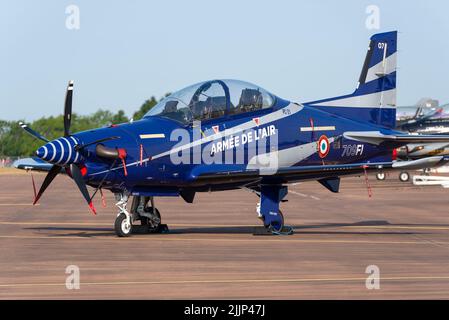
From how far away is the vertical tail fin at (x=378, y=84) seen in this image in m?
22.7

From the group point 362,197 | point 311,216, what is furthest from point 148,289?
point 362,197

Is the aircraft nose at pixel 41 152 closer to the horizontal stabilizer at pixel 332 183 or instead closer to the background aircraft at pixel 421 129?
the horizontal stabilizer at pixel 332 183

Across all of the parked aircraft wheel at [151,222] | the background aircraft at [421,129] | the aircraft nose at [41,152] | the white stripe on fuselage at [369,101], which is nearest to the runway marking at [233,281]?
the aircraft nose at [41,152]

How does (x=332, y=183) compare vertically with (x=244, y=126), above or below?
below

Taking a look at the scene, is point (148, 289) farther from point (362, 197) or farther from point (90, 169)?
point (362, 197)

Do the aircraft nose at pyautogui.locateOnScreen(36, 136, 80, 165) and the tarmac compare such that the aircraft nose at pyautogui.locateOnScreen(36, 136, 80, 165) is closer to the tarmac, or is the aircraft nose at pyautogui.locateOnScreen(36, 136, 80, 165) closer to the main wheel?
the tarmac

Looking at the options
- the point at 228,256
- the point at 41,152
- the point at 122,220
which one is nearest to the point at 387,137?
the point at 122,220

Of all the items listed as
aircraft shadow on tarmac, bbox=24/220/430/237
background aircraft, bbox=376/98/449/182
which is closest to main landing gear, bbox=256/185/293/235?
aircraft shadow on tarmac, bbox=24/220/430/237

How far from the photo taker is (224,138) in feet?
61.9

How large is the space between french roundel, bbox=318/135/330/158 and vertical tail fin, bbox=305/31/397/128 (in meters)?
2.04

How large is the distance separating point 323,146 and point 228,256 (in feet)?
20.4

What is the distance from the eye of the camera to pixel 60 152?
663 inches

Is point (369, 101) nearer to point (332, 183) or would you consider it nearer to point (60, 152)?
point (332, 183)

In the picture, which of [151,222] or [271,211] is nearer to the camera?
[271,211]
